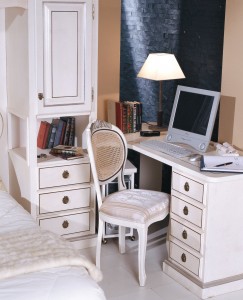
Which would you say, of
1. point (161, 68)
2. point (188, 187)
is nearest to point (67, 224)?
point (188, 187)

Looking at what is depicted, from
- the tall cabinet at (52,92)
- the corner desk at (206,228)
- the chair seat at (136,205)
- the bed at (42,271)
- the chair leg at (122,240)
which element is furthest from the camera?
the chair leg at (122,240)

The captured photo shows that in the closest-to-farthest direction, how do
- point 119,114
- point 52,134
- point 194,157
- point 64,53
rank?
point 194,157, point 64,53, point 52,134, point 119,114

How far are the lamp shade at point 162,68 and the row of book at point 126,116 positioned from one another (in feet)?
0.91

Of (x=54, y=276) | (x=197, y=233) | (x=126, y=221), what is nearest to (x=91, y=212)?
(x=126, y=221)

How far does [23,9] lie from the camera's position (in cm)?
378

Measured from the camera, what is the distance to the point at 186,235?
3.65m

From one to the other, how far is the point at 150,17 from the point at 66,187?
1735mm

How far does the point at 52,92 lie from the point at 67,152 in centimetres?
45

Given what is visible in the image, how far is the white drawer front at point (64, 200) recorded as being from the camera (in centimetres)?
400

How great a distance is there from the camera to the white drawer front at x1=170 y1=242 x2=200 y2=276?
3.58 m

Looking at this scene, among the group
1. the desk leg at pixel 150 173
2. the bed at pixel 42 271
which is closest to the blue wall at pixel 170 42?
the desk leg at pixel 150 173

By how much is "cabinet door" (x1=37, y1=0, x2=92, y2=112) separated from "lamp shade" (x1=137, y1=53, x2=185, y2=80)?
580mm

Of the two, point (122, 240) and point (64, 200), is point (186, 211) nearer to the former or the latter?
point (122, 240)

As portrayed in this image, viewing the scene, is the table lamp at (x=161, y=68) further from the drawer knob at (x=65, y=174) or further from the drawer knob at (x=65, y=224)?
the drawer knob at (x=65, y=224)
